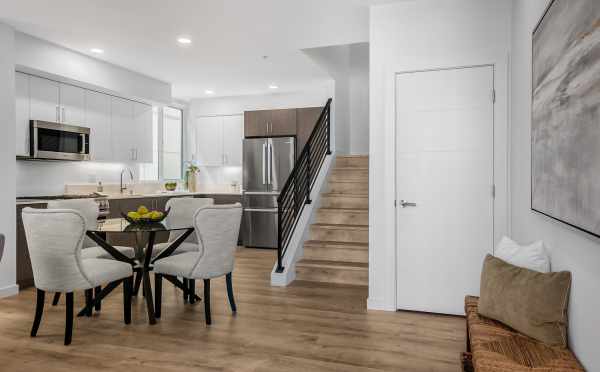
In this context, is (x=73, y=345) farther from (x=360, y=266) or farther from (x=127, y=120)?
(x=127, y=120)

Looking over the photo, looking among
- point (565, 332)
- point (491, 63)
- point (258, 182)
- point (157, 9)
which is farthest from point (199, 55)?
point (565, 332)

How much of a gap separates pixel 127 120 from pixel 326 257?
3.75 metres

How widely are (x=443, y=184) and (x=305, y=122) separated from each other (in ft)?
12.9

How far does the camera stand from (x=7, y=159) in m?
4.27

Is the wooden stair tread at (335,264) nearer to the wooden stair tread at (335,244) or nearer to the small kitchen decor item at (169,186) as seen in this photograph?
the wooden stair tread at (335,244)

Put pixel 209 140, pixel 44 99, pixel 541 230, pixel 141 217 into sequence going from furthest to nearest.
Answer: pixel 209 140
pixel 44 99
pixel 141 217
pixel 541 230

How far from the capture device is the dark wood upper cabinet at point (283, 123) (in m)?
7.23

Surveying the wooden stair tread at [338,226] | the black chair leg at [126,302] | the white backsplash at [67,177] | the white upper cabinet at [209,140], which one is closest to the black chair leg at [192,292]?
the black chair leg at [126,302]

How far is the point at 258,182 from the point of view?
717cm

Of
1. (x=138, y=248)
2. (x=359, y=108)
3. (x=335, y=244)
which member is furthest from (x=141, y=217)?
(x=359, y=108)

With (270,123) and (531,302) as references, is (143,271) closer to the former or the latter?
(531,302)

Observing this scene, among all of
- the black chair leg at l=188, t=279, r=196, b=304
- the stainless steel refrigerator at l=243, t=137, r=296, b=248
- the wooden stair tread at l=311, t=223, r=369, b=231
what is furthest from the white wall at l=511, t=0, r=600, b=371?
the stainless steel refrigerator at l=243, t=137, r=296, b=248

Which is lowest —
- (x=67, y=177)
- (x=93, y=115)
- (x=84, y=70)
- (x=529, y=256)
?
(x=529, y=256)

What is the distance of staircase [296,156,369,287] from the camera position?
15.4 ft
